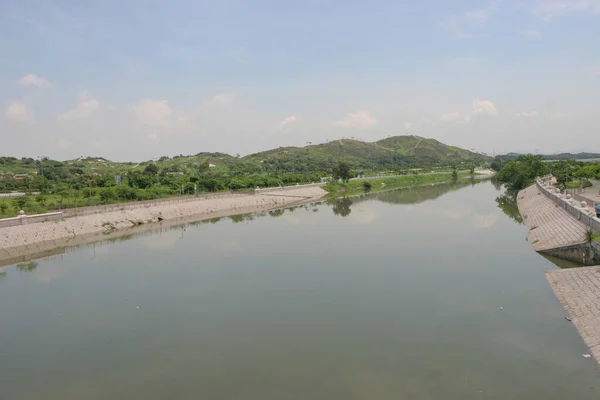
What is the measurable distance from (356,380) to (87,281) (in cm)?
1231

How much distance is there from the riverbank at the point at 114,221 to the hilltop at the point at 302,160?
24169 millimetres

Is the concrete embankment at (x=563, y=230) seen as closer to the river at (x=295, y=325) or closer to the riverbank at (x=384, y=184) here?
the river at (x=295, y=325)

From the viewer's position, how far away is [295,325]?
1110cm

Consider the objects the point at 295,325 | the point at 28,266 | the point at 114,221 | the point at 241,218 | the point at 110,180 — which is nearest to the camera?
the point at 295,325

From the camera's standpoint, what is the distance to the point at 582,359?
345 inches

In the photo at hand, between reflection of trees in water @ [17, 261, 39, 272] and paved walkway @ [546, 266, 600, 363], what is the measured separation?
20.2m

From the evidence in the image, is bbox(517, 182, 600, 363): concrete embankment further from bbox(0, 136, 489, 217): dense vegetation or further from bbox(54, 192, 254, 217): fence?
bbox(0, 136, 489, 217): dense vegetation

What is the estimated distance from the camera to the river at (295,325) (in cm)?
827

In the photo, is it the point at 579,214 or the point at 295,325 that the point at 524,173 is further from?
the point at 295,325

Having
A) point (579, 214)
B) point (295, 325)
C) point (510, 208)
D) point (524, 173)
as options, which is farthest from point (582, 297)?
point (524, 173)

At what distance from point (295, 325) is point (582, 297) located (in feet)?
25.7

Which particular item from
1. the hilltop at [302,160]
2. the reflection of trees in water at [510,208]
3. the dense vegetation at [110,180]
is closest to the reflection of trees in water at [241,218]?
the dense vegetation at [110,180]

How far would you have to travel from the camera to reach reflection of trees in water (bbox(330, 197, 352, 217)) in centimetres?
3548

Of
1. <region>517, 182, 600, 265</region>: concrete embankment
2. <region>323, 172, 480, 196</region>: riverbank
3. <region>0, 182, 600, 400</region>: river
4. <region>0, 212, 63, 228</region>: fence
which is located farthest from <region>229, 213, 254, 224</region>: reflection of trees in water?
<region>323, 172, 480, 196</region>: riverbank
